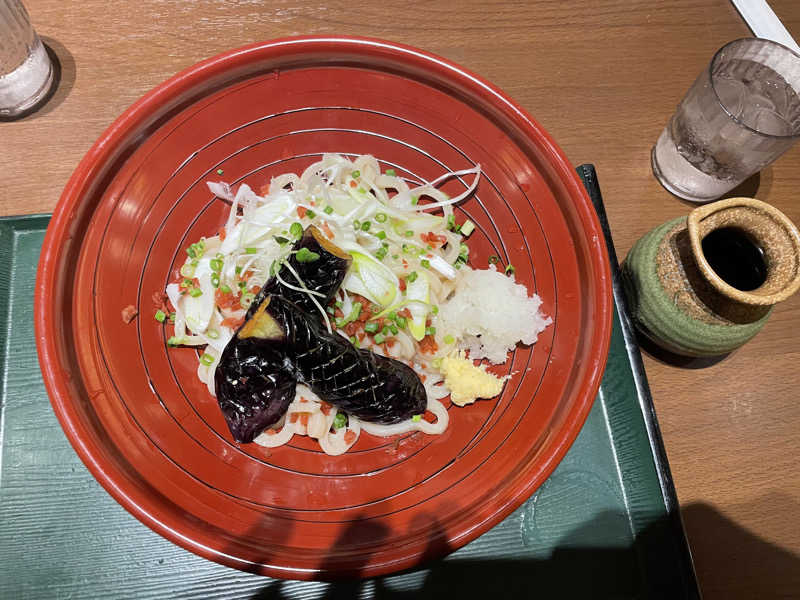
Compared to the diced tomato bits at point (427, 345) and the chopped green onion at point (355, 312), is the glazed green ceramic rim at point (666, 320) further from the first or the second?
the chopped green onion at point (355, 312)

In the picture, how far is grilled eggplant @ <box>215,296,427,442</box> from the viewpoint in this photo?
61.4 inches

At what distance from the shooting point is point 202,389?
1770 mm

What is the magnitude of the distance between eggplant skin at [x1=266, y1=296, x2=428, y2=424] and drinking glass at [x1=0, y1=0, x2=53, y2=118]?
5.05ft

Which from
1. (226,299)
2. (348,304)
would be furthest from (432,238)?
(226,299)

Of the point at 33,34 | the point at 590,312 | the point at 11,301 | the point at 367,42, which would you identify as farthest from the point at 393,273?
the point at 33,34

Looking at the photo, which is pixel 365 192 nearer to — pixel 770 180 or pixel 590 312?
pixel 590 312

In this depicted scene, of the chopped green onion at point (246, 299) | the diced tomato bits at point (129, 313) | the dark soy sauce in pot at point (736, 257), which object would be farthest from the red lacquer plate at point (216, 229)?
the dark soy sauce in pot at point (736, 257)

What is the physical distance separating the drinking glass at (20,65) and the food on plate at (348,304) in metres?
1.04

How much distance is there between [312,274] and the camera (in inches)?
65.3

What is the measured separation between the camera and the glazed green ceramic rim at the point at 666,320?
175 cm

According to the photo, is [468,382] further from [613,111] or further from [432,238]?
[613,111]

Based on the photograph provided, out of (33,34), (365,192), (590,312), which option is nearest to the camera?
(590,312)

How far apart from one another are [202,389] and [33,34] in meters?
1.68

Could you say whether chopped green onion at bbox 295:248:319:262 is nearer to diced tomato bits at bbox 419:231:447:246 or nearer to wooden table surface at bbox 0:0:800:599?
diced tomato bits at bbox 419:231:447:246
